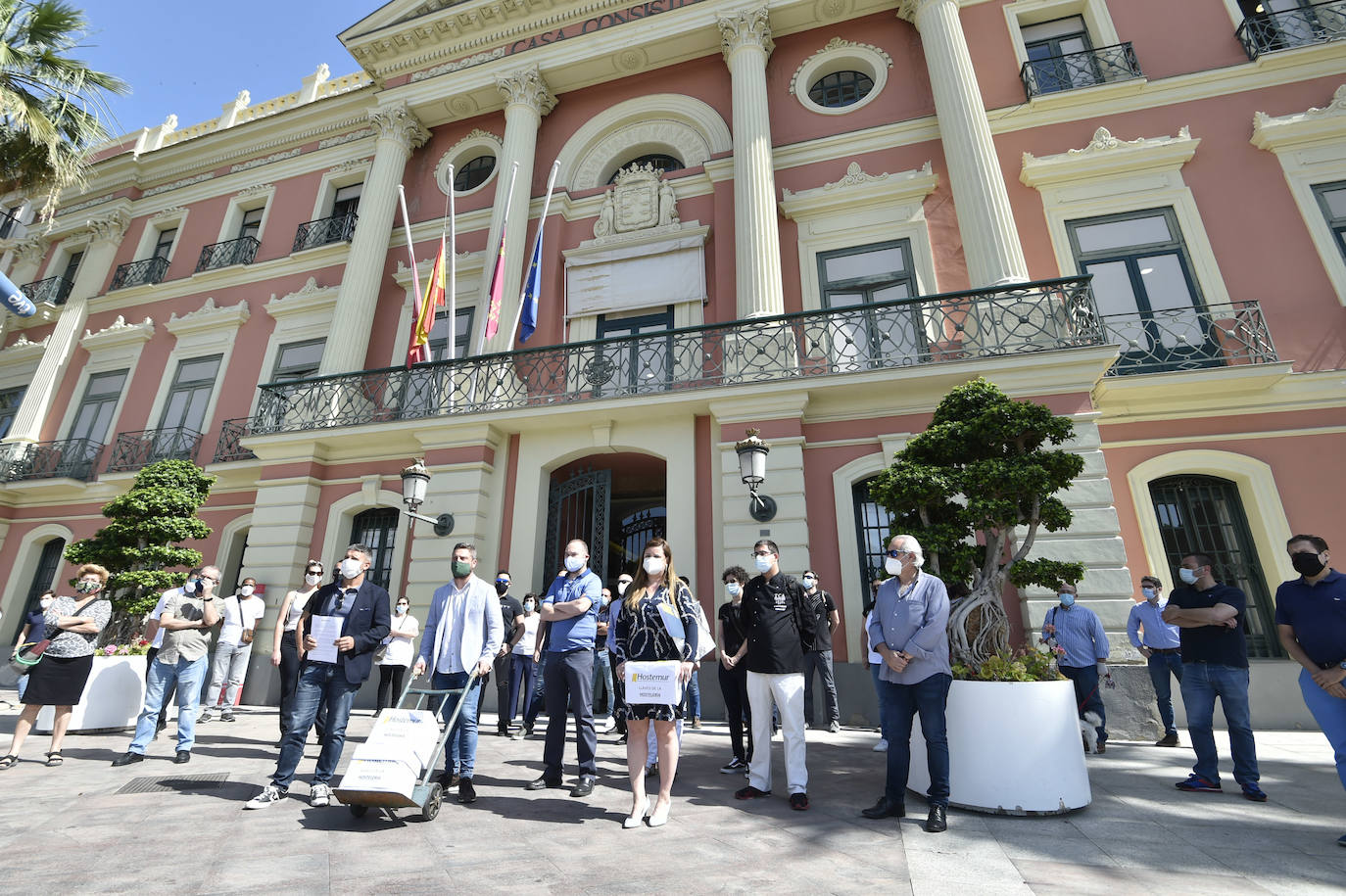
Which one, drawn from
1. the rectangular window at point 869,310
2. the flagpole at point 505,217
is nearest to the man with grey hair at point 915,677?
the rectangular window at point 869,310

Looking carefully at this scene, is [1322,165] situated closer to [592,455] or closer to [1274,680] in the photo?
[1274,680]

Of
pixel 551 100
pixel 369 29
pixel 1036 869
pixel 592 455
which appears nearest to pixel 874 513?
pixel 592 455

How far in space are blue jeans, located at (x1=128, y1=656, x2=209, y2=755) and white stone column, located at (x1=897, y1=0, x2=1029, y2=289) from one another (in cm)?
1118

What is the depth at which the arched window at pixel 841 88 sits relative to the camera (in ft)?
43.6

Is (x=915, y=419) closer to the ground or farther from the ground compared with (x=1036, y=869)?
farther from the ground

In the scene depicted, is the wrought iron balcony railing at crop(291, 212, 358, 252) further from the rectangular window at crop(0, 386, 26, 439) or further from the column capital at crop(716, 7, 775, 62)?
the column capital at crop(716, 7, 775, 62)

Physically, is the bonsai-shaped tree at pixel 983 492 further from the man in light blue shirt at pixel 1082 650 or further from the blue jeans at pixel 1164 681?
the blue jeans at pixel 1164 681

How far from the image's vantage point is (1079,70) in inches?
465

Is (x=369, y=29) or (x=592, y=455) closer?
Result: (x=592, y=455)

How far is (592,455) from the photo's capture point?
11.2 metres

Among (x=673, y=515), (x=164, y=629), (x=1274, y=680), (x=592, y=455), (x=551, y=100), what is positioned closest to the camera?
(x=164, y=629)

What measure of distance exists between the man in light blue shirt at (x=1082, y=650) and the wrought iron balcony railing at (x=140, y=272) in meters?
21.7

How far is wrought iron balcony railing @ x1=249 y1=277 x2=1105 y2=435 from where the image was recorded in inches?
355

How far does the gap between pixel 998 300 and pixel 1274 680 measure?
5938 millimetres
